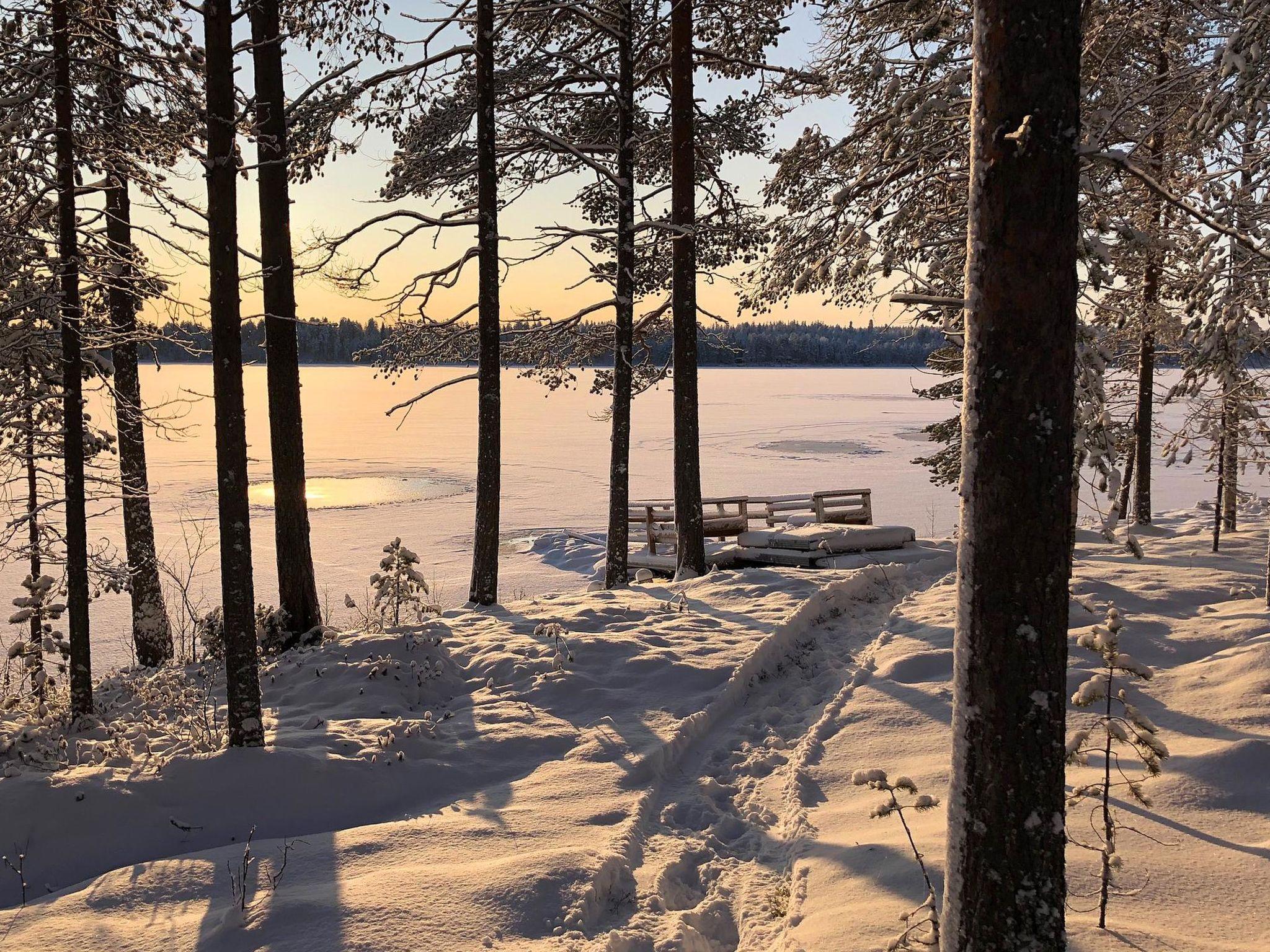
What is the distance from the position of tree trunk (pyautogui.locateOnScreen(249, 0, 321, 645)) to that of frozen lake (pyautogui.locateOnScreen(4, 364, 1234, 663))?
110cm

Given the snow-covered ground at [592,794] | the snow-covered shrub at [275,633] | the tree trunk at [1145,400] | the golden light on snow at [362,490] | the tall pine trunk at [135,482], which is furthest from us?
the golden light on snow at [362,490]

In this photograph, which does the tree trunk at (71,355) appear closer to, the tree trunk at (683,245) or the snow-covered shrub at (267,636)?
the snow-covered shrub at (267,636)

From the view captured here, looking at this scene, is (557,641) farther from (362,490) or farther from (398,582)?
(362,490)

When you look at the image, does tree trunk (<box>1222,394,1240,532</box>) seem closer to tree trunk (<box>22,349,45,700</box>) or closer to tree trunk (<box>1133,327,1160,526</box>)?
tree trunk (<box>1133,327,1160,526</box>)

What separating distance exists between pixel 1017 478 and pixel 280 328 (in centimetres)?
876

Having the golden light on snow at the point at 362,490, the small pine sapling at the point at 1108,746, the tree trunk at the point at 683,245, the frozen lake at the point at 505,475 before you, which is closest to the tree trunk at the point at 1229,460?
the frozen lake at the point at 505,475

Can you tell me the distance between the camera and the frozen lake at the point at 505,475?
19922 millimetres

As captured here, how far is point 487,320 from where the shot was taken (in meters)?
10.8

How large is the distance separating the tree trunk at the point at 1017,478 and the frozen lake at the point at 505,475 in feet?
15.1

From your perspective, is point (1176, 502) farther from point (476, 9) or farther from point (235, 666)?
point (235, 666)

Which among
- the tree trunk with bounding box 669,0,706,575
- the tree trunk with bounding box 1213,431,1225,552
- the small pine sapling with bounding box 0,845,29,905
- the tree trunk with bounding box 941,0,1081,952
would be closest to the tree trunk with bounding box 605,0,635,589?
the tree trunk with bounding box 669,0,706,575

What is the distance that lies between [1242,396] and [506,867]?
1618 centimetres

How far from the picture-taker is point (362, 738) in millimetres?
→ 6707

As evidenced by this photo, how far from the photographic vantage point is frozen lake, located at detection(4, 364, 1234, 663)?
19.9m
